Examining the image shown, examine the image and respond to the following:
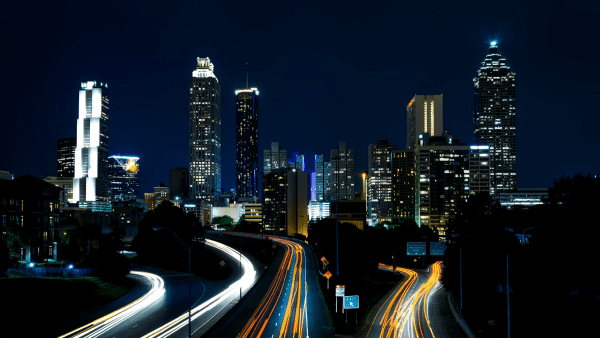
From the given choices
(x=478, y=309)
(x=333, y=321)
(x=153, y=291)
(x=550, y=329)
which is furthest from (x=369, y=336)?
(x=153, y=291)

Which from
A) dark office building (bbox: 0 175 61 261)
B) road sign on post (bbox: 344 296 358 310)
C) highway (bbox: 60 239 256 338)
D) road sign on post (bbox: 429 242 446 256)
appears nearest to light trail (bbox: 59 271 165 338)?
highway (bbox: 60 239 256 338)

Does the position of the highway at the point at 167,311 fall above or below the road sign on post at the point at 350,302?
below

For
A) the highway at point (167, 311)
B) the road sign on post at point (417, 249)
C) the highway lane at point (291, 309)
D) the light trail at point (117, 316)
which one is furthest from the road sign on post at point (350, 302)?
the road sign on post at point (417, 249)

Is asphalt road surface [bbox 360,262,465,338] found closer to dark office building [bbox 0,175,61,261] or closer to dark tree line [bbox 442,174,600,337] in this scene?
dark tree line [bbox 442,174,600,337]

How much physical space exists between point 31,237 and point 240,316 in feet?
218

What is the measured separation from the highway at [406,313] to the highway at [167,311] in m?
16.1

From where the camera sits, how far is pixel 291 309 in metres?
55.9

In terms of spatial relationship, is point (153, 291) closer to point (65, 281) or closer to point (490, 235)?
point (65, 281)

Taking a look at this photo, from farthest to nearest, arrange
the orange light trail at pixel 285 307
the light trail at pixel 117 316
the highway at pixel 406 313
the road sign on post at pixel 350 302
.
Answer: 1. the road sign on post at pixel 350 302
2. the highway at pixel 406 313
3. the orange light trail at pixel 285 307
4. the light trail at pixel 117 316

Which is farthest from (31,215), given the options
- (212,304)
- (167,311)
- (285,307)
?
(285,307)

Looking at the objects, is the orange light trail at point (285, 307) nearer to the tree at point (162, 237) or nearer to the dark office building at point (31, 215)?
the tree at point (162, 237)

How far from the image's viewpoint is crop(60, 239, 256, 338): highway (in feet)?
147

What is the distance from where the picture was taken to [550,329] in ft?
154

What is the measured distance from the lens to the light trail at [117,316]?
4431cm
